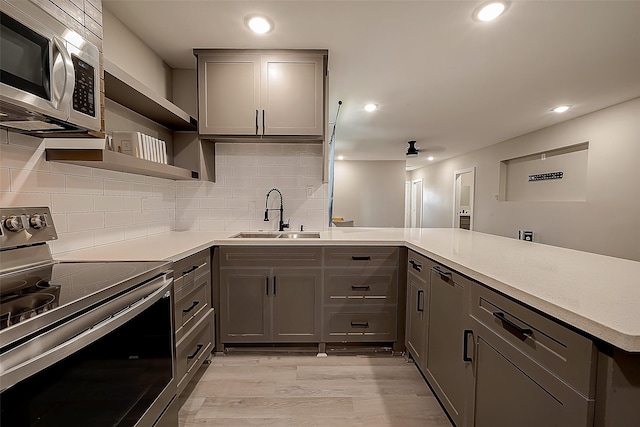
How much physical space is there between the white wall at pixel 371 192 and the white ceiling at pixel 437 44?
16.0 feet

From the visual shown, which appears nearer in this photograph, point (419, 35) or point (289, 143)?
point (419, 35)

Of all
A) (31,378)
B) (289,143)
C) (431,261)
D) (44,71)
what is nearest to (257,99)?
(289,143)

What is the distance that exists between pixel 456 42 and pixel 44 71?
2.40 metres

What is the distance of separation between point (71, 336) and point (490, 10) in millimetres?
2530

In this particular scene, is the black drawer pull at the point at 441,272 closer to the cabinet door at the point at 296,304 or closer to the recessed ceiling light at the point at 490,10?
the cabinet door at the point at 296,304

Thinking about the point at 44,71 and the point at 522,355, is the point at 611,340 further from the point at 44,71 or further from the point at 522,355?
the point at 44,71

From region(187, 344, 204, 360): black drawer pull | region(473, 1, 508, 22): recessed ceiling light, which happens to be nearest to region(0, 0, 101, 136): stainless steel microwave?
region(187, 344, 204, 360): black drawer pull

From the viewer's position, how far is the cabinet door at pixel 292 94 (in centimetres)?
234

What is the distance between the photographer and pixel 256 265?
7.18 feet

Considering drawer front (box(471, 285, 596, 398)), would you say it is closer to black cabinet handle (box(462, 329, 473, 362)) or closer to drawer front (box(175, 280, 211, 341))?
black cabinet handle (box(462, 329, 473, 362))

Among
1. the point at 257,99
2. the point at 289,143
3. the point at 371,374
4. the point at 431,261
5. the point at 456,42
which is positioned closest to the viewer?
the point at 431,261

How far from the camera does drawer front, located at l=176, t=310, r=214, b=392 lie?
1.62m

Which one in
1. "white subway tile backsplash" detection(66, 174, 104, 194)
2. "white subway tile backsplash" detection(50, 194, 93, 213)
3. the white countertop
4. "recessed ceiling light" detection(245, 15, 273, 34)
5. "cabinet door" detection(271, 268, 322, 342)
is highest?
"recessed ceiling light" detection(245, 15, 273, 34)

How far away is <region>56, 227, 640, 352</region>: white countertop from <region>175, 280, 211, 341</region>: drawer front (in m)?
0.28
